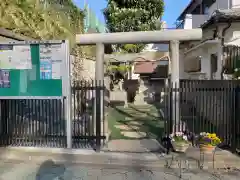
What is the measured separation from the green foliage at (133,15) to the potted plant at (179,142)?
10.8 m

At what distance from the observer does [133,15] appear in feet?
48.9

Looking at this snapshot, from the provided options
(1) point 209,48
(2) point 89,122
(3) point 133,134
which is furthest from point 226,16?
(2) point 89,122

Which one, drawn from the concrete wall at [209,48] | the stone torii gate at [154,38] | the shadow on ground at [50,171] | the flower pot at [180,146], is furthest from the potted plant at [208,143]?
the concrete wall at [209,48]

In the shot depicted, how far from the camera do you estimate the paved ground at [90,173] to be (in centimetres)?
415

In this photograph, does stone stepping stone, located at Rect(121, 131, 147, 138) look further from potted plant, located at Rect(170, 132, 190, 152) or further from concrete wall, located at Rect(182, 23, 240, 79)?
concrete wall, located at Rect(182, 23, 240, 79)

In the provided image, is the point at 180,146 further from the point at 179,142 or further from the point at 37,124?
the point at 37,124

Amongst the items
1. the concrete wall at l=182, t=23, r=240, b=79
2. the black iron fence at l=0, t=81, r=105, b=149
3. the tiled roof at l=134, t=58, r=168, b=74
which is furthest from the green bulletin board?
the tiled roof at l=134, t=58, r=168, b=74

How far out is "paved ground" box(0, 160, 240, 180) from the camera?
4.15 metres

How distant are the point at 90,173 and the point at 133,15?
1240 centimetres

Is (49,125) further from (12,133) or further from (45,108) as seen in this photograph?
(12,133)

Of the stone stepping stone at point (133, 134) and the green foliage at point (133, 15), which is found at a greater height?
the green foliage at point (133, 15)

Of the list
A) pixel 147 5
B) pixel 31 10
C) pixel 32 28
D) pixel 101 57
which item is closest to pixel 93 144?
pixel 101 57

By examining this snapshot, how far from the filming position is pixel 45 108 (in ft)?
17.6

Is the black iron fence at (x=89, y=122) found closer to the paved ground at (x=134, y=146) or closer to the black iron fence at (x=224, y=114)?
the paved ground at (x=134, y=146)
